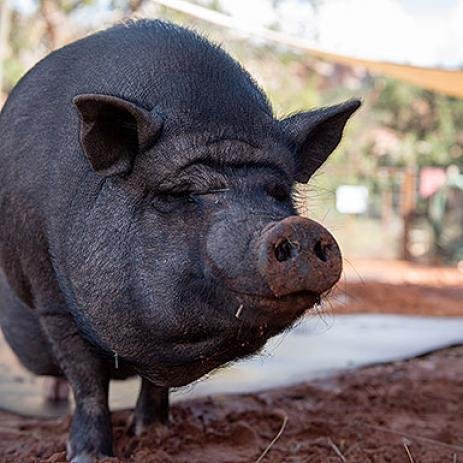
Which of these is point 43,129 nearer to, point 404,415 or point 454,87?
point 404,415

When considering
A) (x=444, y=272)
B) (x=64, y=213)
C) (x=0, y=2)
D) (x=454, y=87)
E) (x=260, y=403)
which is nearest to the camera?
(x=64, y=213)

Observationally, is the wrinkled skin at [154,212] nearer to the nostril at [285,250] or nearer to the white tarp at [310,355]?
the nostril at [285,250]

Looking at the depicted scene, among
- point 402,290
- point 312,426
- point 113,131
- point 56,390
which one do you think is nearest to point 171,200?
point 113,131

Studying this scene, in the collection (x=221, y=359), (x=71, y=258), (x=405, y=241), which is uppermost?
(x=71, y=258)

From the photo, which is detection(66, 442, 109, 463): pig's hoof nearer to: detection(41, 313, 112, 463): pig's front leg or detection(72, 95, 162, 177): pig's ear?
detection(41, 313, 112, 463): pig's front leg

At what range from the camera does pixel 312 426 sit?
3.32 meters

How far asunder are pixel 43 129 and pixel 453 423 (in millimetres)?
1986

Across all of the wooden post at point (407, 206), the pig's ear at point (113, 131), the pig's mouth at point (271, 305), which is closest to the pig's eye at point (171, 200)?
the pig's ear at point (113, 131)

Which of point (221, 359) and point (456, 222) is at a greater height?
point (221, 359)

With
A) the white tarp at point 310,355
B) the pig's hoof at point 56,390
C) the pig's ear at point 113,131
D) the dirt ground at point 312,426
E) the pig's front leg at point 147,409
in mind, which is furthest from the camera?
the white tarp at point 310,355

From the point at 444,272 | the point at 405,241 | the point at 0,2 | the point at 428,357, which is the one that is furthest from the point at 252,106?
the point at 405,241

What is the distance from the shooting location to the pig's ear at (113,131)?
2.18 meters

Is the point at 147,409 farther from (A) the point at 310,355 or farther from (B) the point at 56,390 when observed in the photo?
(A) the point at 310,355

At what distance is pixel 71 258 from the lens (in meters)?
2.41
